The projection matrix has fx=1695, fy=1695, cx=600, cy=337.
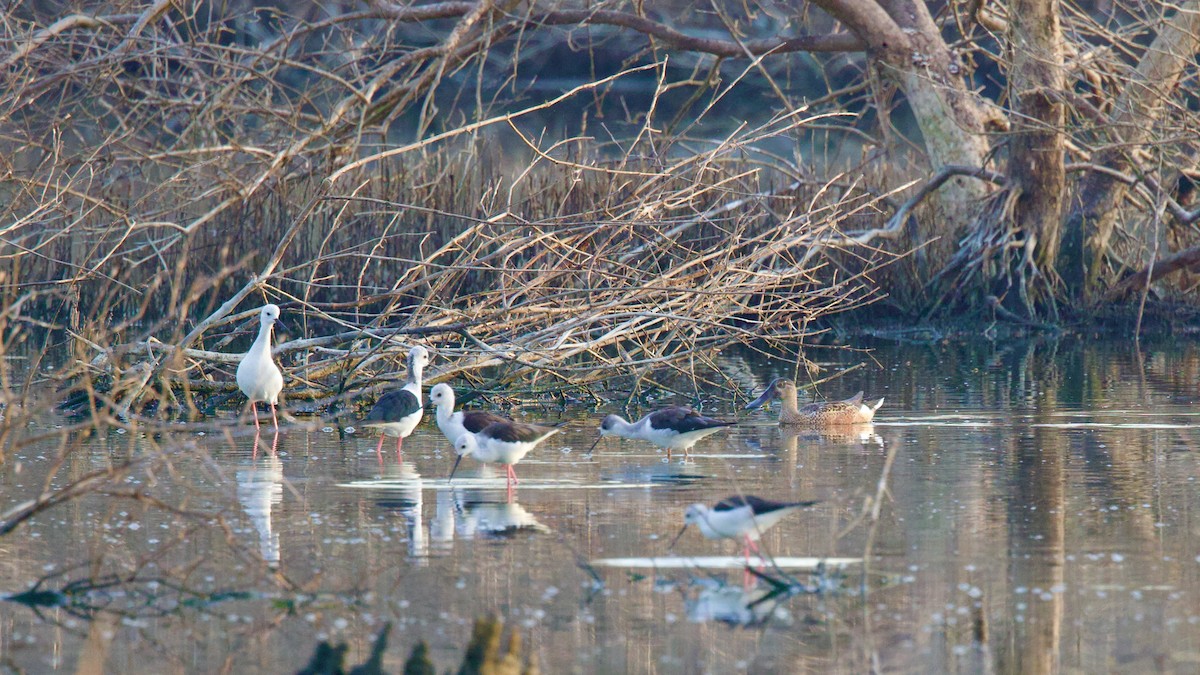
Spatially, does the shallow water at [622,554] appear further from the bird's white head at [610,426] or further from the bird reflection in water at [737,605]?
the bird's white head at [610,426]

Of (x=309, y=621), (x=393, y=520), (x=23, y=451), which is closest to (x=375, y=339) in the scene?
(x=23, y=451)

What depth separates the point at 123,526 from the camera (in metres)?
7.15

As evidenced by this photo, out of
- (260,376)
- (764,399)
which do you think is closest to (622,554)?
(260,376)

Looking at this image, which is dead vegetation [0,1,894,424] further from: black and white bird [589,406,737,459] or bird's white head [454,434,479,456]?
bird's white head [454,434,479,456]

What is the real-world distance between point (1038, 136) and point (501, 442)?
32.5ft

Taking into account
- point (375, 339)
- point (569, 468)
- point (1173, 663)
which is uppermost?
point (375, 339)

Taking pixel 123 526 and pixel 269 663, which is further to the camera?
pixel 123 526

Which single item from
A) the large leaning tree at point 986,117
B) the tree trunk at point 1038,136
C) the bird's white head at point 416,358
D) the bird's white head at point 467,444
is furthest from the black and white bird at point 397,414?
the tree trunk at point 1038,136

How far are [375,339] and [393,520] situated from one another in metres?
4.10

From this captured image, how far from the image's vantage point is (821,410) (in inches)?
436

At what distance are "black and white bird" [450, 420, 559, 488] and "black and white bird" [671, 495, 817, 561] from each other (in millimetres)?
2311

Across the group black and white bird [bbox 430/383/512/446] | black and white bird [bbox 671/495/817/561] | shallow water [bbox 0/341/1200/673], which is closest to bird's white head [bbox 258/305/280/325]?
shallow water [bbox 0/341/1200/673]

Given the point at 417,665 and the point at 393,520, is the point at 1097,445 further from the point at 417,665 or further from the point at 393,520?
the point at 417,665

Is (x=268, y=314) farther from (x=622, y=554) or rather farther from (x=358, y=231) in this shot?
(x=358, y=231)
